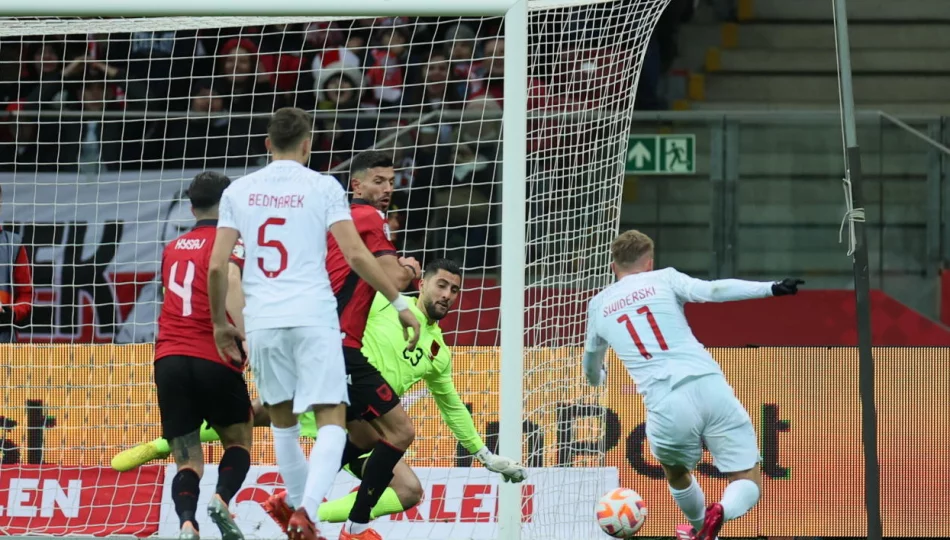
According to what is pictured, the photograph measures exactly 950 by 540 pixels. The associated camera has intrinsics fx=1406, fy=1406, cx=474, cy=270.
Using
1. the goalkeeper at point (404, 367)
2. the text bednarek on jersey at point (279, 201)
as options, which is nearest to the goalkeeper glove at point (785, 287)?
the goalkeeper at point (404, 367)

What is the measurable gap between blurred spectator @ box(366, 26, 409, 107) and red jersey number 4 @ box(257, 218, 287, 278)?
574 cm

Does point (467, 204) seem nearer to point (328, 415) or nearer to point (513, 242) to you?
point (513, 242)

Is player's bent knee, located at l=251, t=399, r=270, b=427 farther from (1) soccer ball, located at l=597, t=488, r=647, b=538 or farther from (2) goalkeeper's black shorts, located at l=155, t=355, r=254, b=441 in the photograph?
(1) soccer ball, located at l=597, t=488, r=647, b=538

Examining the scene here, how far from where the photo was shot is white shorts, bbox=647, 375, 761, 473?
7.62m

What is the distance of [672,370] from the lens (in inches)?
301

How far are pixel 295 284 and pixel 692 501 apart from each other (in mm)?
3086

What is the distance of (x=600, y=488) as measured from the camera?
9320 mm

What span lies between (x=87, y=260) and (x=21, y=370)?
1327mm

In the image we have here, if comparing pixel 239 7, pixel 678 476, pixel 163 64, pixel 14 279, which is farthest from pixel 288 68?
pixel 678 476

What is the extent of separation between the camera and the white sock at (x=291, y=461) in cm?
650

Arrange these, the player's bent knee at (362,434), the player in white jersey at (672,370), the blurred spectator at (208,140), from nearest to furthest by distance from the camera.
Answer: the player's bent knee at (362,434), the player in white jersey at (672,370), the blurred spectator at (208,140)

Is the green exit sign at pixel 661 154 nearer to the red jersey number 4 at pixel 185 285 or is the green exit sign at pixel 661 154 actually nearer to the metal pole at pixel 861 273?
the metal pole at pixel 861 273

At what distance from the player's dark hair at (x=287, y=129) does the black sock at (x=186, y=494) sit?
6.05ft

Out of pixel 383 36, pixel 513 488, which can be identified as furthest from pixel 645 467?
pixel 383 36
